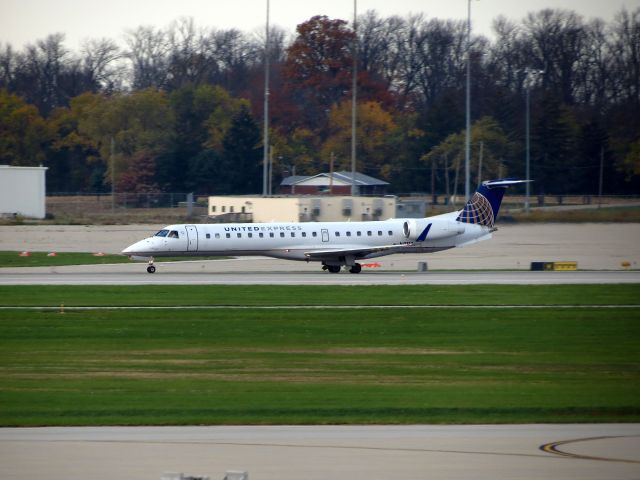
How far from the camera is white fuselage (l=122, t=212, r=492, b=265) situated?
48.0 m

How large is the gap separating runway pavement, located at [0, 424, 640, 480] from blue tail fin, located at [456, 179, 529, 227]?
110ft

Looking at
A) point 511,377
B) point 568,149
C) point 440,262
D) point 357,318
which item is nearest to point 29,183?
point 440,262

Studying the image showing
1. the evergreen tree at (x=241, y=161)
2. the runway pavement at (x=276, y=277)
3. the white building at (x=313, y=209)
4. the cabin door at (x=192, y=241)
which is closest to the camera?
the runway pavement at (x=276, y=277)

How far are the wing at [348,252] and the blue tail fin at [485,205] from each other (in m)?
4.20

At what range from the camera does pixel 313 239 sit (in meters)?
49.1

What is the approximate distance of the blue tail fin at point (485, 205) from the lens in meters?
51.2

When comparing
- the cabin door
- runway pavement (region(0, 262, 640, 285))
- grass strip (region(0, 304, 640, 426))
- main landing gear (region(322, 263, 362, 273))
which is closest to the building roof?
runway pavement (region(0, 262, 640, 285))

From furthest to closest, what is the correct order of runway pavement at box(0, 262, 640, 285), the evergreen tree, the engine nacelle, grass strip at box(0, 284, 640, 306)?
1. the evergreen tree
2. the engine nacelle
3. runway pavement at box(0, 262, 640, 285)
4. grass strip at box(0, 284, 640, 306)

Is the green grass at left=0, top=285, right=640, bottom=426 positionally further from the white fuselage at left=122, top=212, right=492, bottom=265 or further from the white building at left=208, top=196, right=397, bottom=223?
the white building at left=208, top=196, right=397, bottom=223

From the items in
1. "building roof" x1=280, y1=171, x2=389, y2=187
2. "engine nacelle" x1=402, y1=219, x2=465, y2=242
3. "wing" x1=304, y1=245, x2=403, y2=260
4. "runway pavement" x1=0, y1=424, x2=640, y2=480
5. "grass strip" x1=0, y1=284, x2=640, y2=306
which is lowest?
"runway pavement" x1=0, y1=424, x2=640, y2=480

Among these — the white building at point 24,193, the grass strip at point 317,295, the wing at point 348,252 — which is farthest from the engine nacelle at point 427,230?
the white building at point 24,193

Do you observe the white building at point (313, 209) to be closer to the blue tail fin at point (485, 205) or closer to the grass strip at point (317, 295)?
the blue tail fin at point (485, 205)

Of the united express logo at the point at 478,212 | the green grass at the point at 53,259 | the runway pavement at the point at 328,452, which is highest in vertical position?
the united express logo at the point at 478,212

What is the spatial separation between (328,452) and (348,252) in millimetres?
32430
